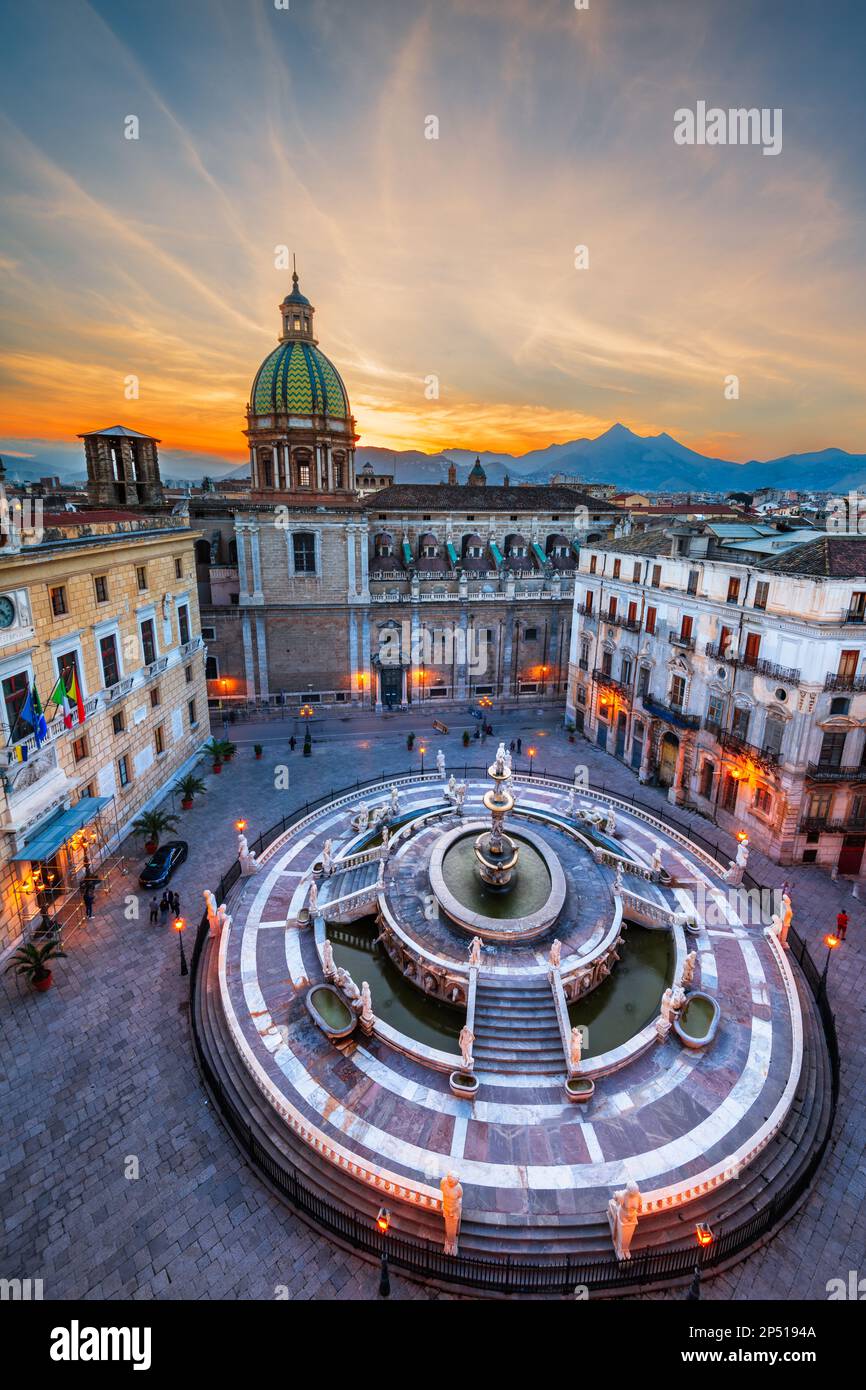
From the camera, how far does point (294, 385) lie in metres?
49.0

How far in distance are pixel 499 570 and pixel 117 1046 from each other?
40898mm

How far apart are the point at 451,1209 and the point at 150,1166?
23.9ft

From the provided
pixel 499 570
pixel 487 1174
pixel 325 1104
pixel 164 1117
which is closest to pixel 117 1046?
pixel 164 1117

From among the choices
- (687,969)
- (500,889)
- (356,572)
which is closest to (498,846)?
(500,889)

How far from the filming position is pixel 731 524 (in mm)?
34156

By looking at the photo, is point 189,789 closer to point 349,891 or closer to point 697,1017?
point 349,891

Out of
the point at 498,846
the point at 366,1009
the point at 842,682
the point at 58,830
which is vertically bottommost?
the point at 366,1009

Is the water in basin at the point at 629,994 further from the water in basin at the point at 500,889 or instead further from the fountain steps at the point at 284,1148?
the fountain steps at the point at 284,1148

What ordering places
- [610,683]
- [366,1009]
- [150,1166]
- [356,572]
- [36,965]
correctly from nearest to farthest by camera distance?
1. [150,1166]
2. [366,1009]
3. [36,965]
4. [610,683]
5. [356,572]

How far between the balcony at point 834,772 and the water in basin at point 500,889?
12319 mm

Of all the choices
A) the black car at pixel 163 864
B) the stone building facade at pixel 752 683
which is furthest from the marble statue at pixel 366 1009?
the stone building facade at pixel 752 683

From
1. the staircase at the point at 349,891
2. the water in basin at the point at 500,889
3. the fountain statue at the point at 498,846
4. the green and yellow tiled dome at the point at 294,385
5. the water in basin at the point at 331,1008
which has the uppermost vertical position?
the green and yellow tiled dome at the point at 294,385

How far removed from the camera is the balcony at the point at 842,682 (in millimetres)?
24203
